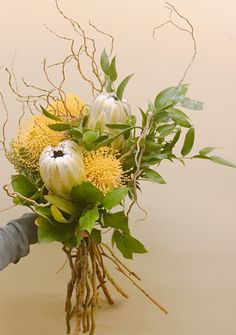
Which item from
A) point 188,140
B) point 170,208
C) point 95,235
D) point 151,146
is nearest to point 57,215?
point 95,235

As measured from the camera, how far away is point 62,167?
939 mm

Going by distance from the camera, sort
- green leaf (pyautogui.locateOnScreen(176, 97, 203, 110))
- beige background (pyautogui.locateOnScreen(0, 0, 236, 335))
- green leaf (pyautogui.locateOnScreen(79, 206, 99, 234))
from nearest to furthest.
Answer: green leaf (pyautogui.locateOnScreen(79, 206, 99, 234)) → green leaf (pyautogui.locateOnScreen(176, 97, 203, 110)) → beige background (pyautogui.locateOnScreen(0, 0, 236, 335))

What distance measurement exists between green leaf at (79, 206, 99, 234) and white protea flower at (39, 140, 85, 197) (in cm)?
6

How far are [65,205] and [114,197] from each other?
0.33 feet

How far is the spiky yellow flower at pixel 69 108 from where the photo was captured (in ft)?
3.48

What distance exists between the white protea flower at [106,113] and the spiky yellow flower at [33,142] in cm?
7

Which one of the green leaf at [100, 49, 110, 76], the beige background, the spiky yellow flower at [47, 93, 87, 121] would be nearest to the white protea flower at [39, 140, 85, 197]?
the spiky yellow flower at [47, 93, 87, 121]

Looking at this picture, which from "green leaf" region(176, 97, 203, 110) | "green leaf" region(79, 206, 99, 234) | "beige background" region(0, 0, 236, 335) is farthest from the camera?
"beige background" region(0, 0, 236, 335)

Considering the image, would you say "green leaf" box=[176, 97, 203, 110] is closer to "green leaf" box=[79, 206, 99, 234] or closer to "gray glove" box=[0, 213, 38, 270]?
"green leaf" box=[79, 206, 99, 234]

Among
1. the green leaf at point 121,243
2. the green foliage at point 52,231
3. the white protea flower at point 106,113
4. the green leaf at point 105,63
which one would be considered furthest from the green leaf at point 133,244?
the green leaf at point 105,63

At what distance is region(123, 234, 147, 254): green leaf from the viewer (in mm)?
1049

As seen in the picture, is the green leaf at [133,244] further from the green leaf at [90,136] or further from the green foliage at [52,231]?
the green leaf at [90,136]

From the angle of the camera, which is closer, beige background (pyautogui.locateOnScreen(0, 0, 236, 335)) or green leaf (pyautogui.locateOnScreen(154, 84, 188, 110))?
green leaf (pyautogui.locateOnScreen(154, 84, 188, 110))

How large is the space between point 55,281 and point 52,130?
53 cm
